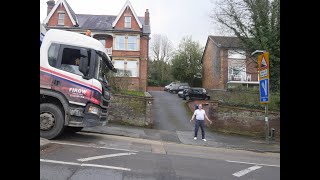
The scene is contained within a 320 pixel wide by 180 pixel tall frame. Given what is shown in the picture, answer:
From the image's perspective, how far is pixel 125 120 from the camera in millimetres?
20125

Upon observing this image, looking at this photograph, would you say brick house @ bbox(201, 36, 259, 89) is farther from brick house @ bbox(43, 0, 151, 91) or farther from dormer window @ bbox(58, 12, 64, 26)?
dormer window @ bbox(58, 12, 64, 26)

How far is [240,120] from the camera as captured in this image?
21.0m

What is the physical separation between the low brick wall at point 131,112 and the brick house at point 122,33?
19236mm

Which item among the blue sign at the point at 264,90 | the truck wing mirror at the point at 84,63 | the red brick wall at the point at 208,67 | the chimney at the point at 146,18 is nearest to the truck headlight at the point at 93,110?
the truck wing mirror at the point at 84,63

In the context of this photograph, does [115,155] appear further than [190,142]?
No

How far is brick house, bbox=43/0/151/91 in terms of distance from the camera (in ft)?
133

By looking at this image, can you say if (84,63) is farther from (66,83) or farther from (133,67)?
(133,67)

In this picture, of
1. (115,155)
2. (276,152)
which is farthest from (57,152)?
(276,152)

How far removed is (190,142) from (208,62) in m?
37.2

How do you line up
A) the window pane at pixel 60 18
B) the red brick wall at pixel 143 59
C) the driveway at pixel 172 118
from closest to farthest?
1. the driveway at pixel 172 118
2. the window pane at pixel 60 18
3. the red brick wall at pixel 143 59

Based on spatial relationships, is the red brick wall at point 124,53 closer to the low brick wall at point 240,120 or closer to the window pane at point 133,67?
the window pane at point 133,67

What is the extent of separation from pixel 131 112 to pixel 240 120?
6.74m

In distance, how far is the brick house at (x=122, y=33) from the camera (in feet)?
133
